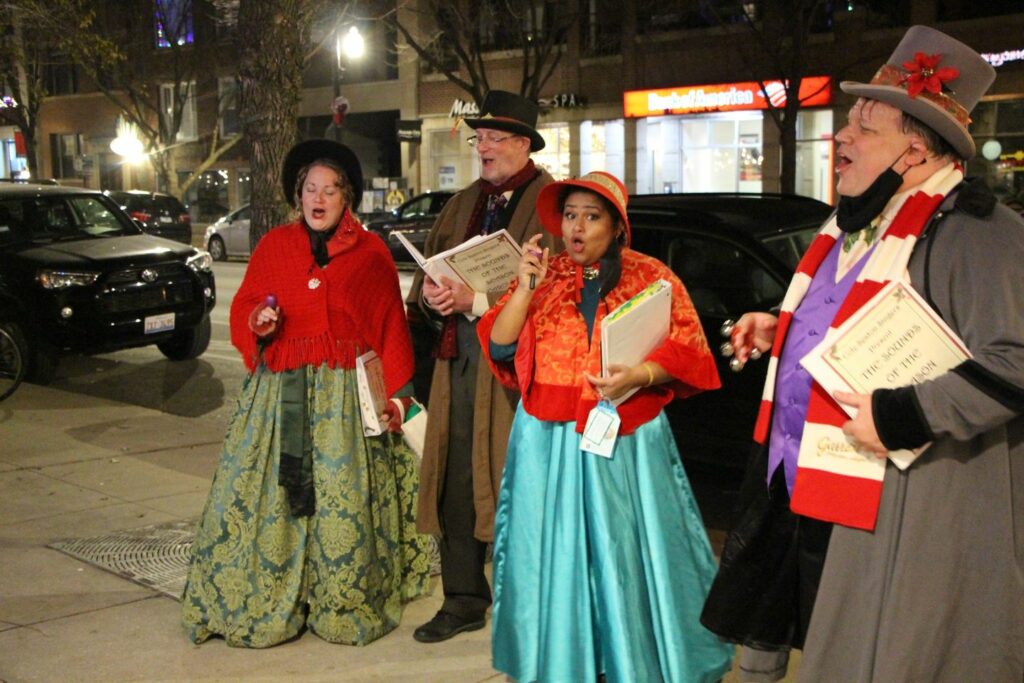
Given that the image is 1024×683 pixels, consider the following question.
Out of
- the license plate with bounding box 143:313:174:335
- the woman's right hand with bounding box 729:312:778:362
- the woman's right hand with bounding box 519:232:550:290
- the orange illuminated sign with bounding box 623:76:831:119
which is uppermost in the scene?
the orange illuminated sign with bounding box 623:76:831:119

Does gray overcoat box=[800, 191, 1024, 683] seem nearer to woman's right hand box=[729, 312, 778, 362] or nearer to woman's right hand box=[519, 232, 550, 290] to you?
woman's right hand box=[729, 312, 778, 362]

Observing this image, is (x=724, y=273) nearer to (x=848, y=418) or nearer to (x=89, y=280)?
(x=848, y=418)

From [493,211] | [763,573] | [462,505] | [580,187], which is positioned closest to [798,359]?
[763,573]

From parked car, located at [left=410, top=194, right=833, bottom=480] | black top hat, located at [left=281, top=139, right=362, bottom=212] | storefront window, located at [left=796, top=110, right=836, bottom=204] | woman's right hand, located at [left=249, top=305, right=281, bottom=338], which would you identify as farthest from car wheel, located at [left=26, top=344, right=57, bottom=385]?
storefront window, located at [left=796, top=110, right=836, bottom=204]

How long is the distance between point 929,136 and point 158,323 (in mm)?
9406

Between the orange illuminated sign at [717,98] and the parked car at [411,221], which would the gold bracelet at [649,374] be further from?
the orange illuminated sign at [717,98]

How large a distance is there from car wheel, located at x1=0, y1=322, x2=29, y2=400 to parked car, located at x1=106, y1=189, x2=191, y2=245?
16024 mm

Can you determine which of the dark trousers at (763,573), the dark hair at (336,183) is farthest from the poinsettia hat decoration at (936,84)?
the dark hair at (336,183)

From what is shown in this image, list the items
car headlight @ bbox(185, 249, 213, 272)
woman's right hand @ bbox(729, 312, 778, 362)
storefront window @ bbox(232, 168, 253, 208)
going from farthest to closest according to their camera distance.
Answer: storefront window @ bbox(232, 168, 253, 208) < car headlight @ bbox(185, 249, 213, 272) < woman's right hand @ bbox(729, 312, 778, 362)

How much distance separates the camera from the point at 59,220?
11.8 meters

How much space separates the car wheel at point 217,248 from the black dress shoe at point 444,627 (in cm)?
2452

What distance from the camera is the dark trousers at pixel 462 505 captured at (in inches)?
186

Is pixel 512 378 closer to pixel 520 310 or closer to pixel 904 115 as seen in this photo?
pixel 520 310

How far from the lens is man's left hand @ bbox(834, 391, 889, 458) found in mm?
2746
